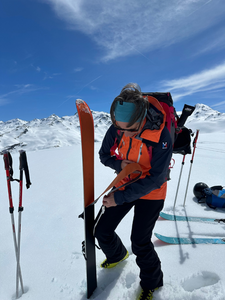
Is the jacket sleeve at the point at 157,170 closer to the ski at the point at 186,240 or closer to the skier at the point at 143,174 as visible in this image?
the skier at the point at 143,174

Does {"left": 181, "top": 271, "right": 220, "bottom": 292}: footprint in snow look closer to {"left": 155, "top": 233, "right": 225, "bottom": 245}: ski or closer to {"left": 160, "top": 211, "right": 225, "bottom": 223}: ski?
{"left": 155, "top": 233, "right": 225, "bottom": 245}: ski

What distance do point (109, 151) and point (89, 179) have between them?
47cm

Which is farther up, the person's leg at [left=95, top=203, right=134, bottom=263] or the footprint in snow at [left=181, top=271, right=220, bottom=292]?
the person's leg at [left=95, top=203, right=134, bottom=263]

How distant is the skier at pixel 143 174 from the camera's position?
1594mm

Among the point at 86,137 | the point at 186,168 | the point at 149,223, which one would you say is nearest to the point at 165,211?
the point at 149,223

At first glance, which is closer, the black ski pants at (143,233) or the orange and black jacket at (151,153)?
the orange and black jacket at (151,153)

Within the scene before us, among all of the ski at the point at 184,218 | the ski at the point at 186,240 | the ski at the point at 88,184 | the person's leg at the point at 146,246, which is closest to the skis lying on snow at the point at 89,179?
the ski at the point at 88,184

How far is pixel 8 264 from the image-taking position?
2279mm

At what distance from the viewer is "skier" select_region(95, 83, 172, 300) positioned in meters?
1.59

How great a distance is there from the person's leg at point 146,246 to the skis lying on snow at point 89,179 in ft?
1.28

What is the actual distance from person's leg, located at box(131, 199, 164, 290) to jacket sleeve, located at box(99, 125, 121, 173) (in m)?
0.55

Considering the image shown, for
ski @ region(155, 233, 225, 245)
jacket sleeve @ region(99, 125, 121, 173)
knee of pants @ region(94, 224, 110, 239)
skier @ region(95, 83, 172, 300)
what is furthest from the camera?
ski @ region(155, 233, 225, 245)

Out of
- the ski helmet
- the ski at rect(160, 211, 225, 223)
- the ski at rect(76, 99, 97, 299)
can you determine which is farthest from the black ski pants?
the ski helmet

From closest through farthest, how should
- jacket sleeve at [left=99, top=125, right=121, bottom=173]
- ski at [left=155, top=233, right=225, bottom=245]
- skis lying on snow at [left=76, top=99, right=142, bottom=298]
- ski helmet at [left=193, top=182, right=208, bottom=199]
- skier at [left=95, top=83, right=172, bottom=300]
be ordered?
1. skier at [left=95, top=83, right=172, bottom=300]
2. skis lying on snow at [left=76, top=99, right=142, bottom=298]
3. jacket sleeve at [left=99, top=125, right=121, bottom=173]
4. ski at [left=155, top=233, right=225, bottom=245]
5. ski helmet at [left=193, top=182, right=208, bottom=199]
